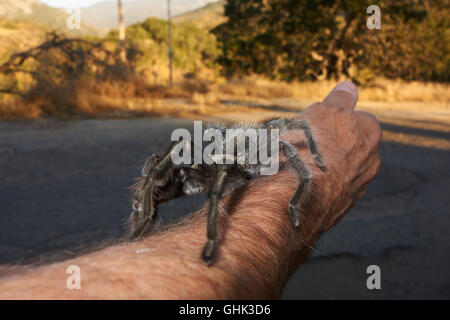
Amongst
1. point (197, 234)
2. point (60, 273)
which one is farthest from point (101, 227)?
point (60, 273)

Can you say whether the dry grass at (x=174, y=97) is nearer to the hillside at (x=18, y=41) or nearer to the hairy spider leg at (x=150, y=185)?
the hillside at (x=18, y=41)

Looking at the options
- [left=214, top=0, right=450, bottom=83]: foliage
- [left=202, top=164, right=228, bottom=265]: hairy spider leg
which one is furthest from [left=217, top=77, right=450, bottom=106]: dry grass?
[left=202, top=164, right=228, bottom=265]: hairy spider leg

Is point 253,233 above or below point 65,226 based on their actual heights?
above

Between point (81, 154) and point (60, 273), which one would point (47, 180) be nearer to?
point (81, 154)

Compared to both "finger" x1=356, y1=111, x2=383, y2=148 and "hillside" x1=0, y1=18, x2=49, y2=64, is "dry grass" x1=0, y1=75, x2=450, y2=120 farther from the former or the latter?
"finger" x1=356, y1=111, x2=383, y2=148

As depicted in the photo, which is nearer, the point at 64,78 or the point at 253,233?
the point at 253,233
